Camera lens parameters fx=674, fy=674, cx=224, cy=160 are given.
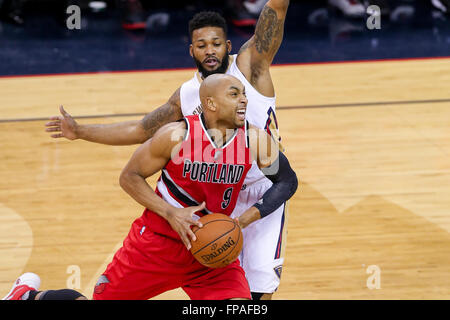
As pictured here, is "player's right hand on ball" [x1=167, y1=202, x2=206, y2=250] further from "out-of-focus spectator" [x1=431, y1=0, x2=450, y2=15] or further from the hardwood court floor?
"out-of-focus spectator" [x1=431, y1=0, x2=450, y2=15]

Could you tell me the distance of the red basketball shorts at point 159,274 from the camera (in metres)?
3.92

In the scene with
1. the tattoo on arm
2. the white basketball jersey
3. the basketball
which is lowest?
the basketball

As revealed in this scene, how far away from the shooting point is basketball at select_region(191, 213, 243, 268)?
370cm

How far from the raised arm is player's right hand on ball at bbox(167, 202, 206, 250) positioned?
3.30 feet

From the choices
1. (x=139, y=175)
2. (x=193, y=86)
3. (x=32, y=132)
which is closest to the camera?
(x=139, y=175)

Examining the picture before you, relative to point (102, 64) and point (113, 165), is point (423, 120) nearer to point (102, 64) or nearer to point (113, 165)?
point (113, 165)

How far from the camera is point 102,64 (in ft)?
33.2

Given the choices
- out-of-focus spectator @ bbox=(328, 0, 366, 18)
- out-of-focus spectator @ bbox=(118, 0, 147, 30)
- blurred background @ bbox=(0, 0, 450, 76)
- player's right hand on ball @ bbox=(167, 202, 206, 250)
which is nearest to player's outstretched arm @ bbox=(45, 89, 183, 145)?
player's right hand on ball @ bbox=(167, 202, 206, 250)

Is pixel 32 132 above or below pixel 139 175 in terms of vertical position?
below

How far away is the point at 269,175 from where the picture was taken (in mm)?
4031

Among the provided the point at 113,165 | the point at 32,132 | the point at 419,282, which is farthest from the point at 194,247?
the point at 32,132

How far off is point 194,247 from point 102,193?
2927 millimetres
